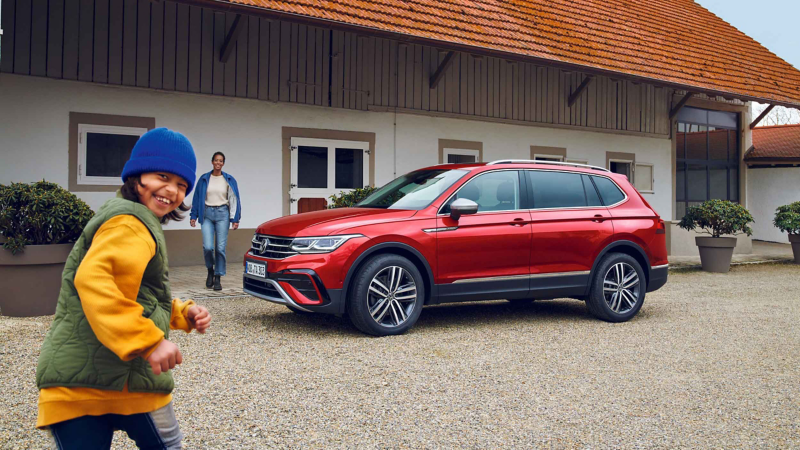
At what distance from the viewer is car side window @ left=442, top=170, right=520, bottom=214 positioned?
7641mm

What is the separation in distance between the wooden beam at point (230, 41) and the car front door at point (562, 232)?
6540 millimetres

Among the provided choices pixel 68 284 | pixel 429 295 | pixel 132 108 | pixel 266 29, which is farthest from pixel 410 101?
pixel 68 284

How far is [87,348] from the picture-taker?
83.0 inches

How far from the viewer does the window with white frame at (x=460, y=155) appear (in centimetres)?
1609

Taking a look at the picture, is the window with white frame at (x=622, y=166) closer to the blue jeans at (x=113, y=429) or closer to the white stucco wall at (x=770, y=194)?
the white stucco wall at (x=770, y=194)

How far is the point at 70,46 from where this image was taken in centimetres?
1131

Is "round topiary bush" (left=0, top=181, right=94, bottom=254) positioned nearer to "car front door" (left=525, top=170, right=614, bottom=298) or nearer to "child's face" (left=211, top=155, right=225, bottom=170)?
"child's face" (left=211, top=155, right=225, bottom=170)

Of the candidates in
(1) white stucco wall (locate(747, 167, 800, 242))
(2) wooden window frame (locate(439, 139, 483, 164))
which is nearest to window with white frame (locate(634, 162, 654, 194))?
(2) wooden window frame (locate(439, 139, 483, 164))

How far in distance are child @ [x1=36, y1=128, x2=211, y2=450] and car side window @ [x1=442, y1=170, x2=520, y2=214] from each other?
210 inches

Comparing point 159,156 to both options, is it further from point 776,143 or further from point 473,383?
point 776,143

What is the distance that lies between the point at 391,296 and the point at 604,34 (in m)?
12.8

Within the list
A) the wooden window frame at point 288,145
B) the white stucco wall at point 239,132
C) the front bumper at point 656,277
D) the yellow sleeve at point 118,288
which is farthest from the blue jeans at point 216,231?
the yellow sleeve at point 118,288

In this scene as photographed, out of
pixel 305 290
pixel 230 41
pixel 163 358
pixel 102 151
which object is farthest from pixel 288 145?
pixel 163 358

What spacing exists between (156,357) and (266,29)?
39.6 ft
